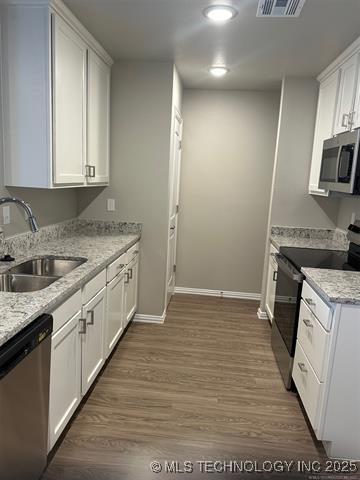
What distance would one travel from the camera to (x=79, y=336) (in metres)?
2.01

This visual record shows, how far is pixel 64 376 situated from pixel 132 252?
1480mm

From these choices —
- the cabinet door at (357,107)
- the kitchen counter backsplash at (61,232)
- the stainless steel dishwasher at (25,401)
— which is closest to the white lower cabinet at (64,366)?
the stainless steel dishwasher at (25,401)

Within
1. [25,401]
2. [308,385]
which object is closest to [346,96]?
[308,385]

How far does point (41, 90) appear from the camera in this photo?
213 centimetres

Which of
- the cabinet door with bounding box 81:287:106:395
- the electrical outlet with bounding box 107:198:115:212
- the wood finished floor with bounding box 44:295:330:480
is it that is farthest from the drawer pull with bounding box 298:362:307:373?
the electrical outlet with bounding box 107:198:115:212

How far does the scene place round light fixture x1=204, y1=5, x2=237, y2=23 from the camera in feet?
6.73

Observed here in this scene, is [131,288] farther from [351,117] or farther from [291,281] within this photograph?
[351,117]

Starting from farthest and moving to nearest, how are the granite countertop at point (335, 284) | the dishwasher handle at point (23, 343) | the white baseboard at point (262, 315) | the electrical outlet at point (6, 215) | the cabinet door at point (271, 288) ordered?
the white baseboard at point (262, 315) → the cabinet door at point (271, 288) → the electrical outlet at point (6, 215) → the granite countertop at point (335, 284) → the dishwasher handle at point (23, 343)

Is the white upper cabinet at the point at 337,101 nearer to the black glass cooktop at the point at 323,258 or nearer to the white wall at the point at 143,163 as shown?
the black glass cooktop at the point at 323,258

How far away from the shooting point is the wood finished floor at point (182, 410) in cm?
189

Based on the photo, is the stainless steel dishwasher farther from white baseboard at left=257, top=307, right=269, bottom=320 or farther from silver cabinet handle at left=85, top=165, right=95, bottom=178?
white baseboard at left=257, top=307, right=269, bottom=320

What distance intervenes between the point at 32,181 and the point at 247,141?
270 centimetres

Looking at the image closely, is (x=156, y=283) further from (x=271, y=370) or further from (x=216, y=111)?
(x=216, y=111)

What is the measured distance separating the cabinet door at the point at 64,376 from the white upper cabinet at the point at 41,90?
953 millimetres
